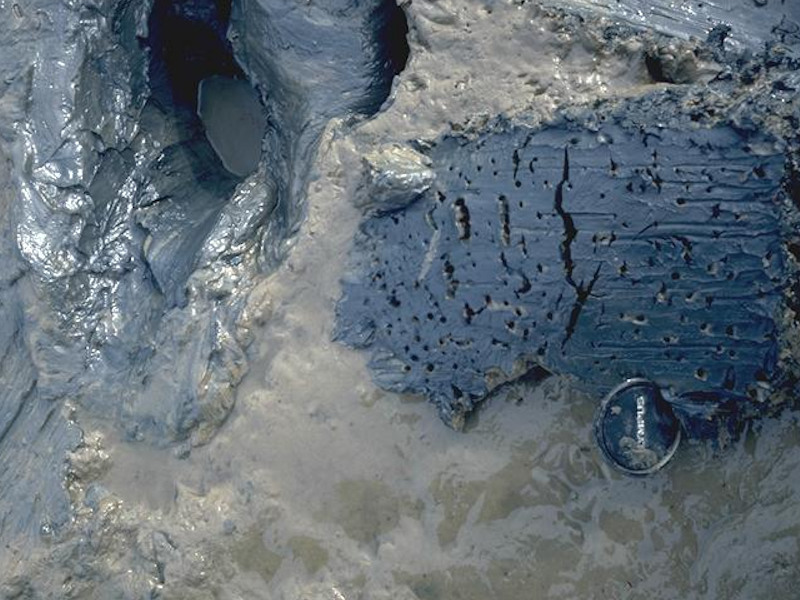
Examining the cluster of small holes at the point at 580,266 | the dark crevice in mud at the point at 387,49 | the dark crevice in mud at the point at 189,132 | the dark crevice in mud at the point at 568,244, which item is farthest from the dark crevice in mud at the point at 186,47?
the dark crevice in mud at the point at 568,244

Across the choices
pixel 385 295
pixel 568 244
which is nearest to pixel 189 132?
pixel 385 295

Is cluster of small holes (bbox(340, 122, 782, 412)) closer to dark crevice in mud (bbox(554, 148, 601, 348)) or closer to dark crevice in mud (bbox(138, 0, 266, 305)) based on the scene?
dark crevice in mud (bbox(554, 148, 601, 348))

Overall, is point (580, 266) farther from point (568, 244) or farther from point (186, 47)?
point (186, 47)

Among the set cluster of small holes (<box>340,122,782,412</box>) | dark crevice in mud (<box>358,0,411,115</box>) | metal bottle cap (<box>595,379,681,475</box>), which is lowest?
metal bottle cap (<box>595,379,681,475</box>)

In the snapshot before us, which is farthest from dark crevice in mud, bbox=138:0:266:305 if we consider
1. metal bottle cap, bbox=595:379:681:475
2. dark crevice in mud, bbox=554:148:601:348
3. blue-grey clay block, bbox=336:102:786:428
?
metal bottle cap, bbox=595:379:681:475

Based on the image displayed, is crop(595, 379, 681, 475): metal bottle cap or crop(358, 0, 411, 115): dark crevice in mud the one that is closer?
crop(595, 379, 681, 475): metal bottle cap

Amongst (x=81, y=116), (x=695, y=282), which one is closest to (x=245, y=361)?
(x=81, y=116)

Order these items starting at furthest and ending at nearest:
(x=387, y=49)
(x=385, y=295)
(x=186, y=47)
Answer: (x=186, y=47), (x=387, y=49), (x=385, y=295)
